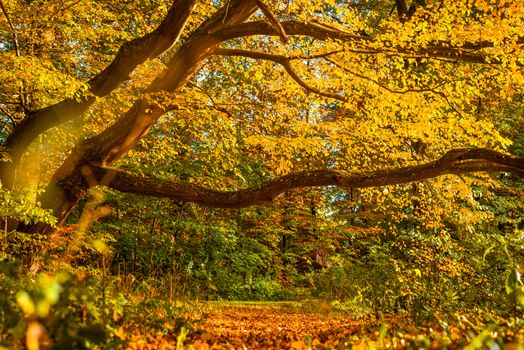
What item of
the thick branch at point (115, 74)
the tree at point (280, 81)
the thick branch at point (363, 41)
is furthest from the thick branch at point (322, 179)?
the thick branch at point (363, 41)

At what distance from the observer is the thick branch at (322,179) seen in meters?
5.92

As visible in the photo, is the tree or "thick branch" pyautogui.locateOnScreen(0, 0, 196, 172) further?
"thick branch" pyautogui.locateOnScreen(0, 0, 196, 172)

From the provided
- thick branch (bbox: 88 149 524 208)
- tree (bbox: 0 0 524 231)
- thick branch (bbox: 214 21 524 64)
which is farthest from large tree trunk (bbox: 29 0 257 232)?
thick branch (bbox: 214 21 524 64)

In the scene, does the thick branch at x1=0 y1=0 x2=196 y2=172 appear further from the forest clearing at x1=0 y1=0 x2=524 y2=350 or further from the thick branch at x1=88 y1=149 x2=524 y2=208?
the thick branch at x1=88 y1=149 x2=524 y2=208

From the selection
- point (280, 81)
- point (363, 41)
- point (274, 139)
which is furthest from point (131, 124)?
point (363, 41)

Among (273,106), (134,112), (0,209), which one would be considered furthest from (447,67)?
(0,209)

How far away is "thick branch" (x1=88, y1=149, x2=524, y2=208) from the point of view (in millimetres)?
5922

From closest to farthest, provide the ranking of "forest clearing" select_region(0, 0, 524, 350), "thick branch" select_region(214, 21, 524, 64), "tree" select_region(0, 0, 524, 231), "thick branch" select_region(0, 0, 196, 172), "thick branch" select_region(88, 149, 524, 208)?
"forest clearing" select_region(0, 0, 524, 350) → "thick branch" select_region(88, 149, 524, 208) → "tree" select_region(0, 0, 524, 231) → "thick branch" select_region(214, 21, 524, 64) → "thick branch" select_region(0, 0, 196, 172)

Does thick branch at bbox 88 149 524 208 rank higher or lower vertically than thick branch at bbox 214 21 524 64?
lower

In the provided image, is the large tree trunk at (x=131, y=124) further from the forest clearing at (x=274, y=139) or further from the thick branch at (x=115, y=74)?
the thick branch at (x=115, y=74)

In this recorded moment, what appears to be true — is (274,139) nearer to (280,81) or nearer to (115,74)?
→ (280,81)

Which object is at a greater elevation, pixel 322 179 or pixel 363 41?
pixel 363 41

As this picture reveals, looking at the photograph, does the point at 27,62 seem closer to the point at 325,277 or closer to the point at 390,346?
Result: the point at 390,346

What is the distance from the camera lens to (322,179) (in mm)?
6379
